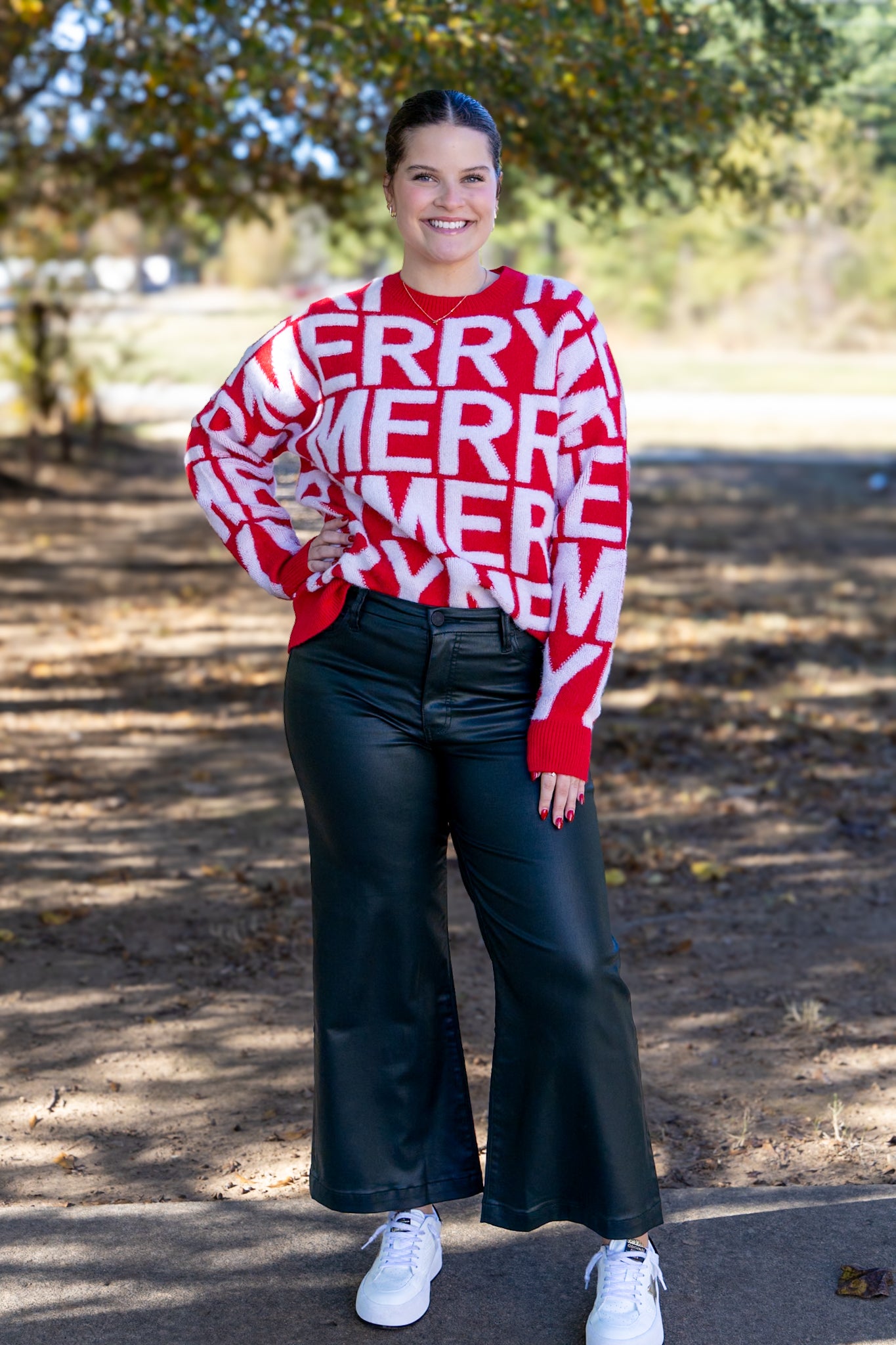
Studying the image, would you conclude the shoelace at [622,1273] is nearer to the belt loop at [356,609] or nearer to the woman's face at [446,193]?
the belt loop at [356,609]

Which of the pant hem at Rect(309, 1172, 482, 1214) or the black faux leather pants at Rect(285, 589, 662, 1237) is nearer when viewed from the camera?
the black faux leather pants at Rect(285, 589, 662, 1237)

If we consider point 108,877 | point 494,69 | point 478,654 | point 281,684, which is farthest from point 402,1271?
point 281,684

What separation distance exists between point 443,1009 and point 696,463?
1501cm

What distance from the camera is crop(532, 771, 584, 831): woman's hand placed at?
2.43 metres

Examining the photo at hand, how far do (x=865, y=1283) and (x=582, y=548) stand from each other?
1413 millimetres

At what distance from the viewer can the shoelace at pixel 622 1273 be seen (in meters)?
2.51

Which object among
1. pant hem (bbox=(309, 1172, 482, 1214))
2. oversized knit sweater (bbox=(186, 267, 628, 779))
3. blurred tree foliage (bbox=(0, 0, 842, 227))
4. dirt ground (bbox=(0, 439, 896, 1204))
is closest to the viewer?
oversized knit sweater (bbox=(186, 267, 628, 779))

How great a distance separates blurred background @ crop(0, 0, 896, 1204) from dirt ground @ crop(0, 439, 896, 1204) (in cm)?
2

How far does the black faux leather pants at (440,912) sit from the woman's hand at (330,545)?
9cm

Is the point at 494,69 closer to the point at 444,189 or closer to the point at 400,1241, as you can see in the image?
the point at 444,189

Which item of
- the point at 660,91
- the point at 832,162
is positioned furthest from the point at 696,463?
the point at 660,91

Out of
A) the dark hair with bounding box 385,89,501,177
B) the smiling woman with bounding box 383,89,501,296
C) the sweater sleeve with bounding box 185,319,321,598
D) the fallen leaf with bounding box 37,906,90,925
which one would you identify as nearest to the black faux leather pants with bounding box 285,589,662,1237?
the sweater sleeve with bounding box 185,319,321,598

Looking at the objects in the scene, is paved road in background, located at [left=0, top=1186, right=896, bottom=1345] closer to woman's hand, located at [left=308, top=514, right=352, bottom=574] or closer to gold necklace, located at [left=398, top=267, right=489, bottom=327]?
woman's hand, located at [left=308, top=514, right=352, bottom=574]

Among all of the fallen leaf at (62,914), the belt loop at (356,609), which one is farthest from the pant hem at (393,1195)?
the fallen leaf at (62,914)
